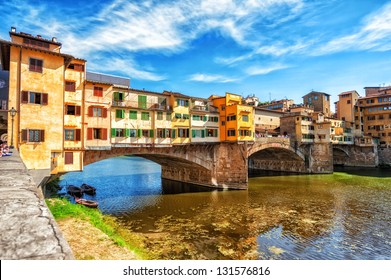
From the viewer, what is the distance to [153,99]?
35.8m

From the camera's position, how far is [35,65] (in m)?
22.5

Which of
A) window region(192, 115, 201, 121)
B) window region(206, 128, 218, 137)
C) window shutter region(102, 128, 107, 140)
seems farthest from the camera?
window region(206, 128, 218, 137)

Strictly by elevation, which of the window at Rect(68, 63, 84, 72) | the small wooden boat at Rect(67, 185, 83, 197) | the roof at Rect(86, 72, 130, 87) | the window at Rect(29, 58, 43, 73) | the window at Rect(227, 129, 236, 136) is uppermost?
the roof at Rect(86, 72, 130, 87)

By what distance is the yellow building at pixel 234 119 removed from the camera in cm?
4197

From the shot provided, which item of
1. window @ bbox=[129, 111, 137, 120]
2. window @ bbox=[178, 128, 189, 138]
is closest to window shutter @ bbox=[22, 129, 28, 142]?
window @ bbox=[129, 111, 137, 120]

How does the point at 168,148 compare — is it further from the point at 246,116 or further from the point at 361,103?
the point at 361,103

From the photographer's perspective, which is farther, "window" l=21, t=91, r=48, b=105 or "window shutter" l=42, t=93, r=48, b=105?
"window shutter" l=42, t=93, r=48, b=105

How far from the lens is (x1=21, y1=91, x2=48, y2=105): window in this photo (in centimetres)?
2173

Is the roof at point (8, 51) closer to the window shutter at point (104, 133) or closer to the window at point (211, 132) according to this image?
the window shutter at point (104, 133)

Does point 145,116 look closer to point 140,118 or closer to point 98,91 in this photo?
point 140,118

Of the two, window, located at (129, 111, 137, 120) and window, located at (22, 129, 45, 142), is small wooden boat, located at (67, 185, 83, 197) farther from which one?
window, located at (22, 129, 45, 142)

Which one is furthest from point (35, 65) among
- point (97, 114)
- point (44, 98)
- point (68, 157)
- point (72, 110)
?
point (68, 157)

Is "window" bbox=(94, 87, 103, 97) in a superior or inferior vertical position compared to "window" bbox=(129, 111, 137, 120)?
→ superior

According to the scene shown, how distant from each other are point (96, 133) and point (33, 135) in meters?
7.35
